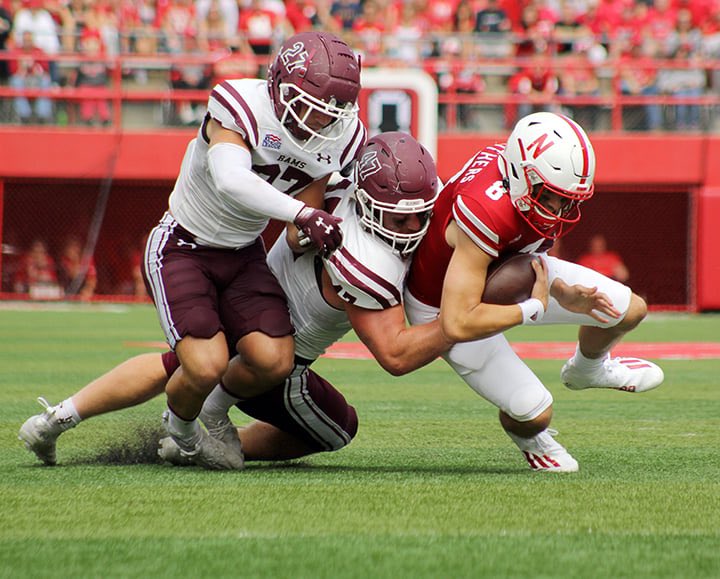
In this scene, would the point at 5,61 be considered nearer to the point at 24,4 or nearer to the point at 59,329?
the point at 24,4

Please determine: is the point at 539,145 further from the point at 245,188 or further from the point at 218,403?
the point at 218,403

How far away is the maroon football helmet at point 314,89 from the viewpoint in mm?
4426

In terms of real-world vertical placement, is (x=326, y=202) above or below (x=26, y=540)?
above

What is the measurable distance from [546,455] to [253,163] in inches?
60.4

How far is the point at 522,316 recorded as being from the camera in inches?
163

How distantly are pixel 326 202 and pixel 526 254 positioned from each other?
0.84 metres

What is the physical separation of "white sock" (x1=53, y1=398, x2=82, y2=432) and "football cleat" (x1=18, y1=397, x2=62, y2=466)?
1cm

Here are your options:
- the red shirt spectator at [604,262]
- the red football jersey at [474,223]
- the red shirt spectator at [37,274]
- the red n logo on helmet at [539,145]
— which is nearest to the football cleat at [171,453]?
the red football jersey at [474,223]

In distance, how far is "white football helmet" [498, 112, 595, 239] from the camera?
163 inches

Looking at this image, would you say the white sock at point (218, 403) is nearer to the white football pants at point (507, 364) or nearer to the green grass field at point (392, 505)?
the green grass field at point (392, 505)

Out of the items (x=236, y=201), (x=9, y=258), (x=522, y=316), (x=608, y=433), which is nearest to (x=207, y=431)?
(x=236, y=201)

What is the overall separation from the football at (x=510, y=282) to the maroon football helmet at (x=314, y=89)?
824mm

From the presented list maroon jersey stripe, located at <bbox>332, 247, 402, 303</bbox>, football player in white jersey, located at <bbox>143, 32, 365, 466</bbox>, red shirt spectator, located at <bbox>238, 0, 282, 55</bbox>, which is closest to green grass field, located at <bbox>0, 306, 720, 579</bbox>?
football player in white jersey, located at <bbox>143, 32, 365, 466</bbox>

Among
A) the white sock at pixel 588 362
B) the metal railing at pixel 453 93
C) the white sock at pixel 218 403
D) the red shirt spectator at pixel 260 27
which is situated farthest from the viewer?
the red shirt spectator at pixel 260 27
